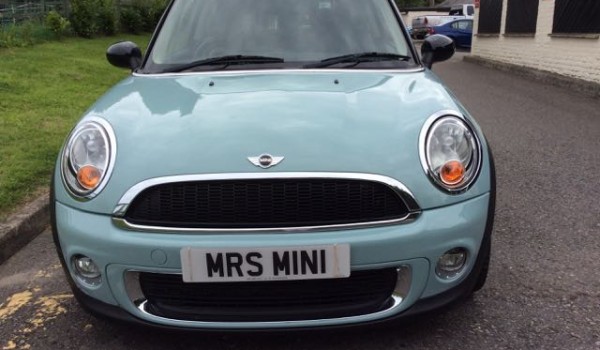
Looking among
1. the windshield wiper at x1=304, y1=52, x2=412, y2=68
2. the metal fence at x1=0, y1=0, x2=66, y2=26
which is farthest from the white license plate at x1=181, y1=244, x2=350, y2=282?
the metal fence at x1=0, y1=0, x2=66, y2=26

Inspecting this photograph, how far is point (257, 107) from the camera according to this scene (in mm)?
2609

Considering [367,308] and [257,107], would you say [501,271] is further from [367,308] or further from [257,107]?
[257,107]

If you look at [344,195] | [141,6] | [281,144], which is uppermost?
[281,144]

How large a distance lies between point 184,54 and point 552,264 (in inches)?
91.4

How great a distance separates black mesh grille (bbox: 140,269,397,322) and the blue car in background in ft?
82.6

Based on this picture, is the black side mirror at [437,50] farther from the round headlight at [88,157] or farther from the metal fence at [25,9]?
the metal fence at [25,9]

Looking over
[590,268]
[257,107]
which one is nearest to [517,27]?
[590,268]

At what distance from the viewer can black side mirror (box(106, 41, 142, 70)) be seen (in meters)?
3.84

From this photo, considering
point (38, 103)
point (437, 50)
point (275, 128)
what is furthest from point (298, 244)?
point (38, 103)

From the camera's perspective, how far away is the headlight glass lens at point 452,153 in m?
2.36

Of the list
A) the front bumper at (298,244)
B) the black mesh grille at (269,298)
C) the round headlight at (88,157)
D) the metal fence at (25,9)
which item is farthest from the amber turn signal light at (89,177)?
the metal fence at (25,9)

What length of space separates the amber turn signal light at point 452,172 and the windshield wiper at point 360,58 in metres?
1.09

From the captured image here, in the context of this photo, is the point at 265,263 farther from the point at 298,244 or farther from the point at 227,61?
the point at 227,61

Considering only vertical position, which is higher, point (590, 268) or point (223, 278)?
point (223, 278)
